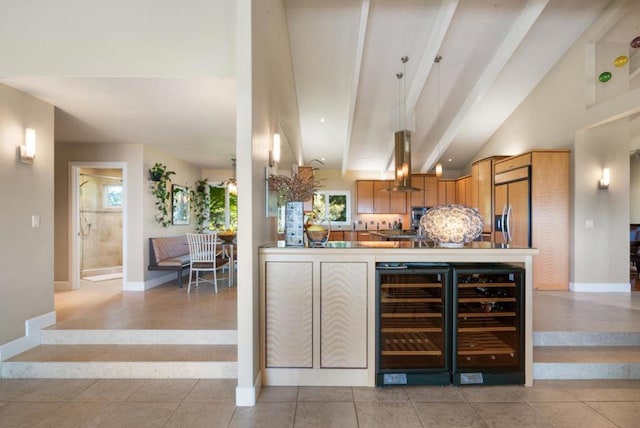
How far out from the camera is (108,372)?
8.87 ft

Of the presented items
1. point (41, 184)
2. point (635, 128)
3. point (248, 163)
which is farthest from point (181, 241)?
point (635, 128)

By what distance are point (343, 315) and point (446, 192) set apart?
703cm

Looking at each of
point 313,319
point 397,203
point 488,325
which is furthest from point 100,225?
point 488,325

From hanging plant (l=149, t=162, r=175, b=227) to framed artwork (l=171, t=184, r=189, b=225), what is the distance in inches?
7.4

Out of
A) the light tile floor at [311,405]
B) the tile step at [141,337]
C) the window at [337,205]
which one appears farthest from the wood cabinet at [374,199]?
the light tile floor at [311,405]

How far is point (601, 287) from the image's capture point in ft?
16.1

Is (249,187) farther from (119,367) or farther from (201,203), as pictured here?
(201,203)

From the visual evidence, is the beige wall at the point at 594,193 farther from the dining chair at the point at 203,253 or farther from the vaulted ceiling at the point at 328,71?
the dining chair at the point at 203,253

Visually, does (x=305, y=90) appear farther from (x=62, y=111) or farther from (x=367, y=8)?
(x=62, y=111)

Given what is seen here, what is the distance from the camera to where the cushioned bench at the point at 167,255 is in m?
5.01

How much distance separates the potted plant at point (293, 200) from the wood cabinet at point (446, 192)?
6502 mm

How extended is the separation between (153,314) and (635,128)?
9867 millimetres

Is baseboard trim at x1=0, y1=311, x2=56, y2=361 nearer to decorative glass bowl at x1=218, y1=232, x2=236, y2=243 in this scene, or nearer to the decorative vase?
decorative glass bowl at x1=218, y1=232, x2=236, y2=243

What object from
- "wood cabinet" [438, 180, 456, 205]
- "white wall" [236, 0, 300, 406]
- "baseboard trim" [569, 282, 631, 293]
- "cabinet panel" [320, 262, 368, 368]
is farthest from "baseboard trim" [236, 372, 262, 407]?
"wood cabinet" [438, 180, 456, 205]
